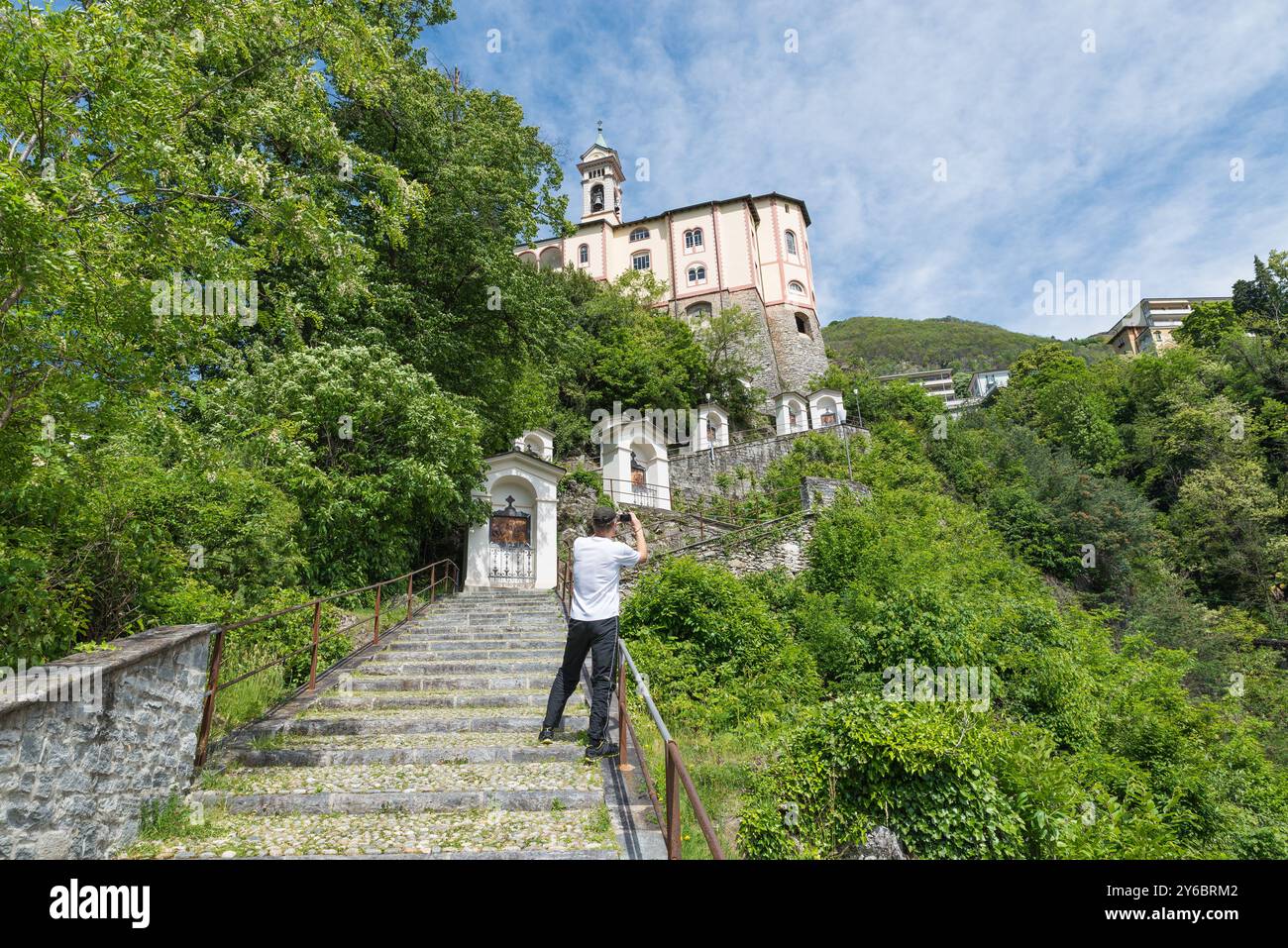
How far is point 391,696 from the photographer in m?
6.97

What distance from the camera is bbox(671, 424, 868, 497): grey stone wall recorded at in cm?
2847

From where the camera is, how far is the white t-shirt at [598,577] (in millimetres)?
4914

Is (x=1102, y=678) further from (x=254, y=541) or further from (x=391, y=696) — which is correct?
(x=254, y=541)

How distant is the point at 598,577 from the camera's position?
4918mm

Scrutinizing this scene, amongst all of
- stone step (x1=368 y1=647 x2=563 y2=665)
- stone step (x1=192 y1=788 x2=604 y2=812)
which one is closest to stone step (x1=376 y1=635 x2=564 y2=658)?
stone step (x1=368 y1=647 x2=563 y2=665)

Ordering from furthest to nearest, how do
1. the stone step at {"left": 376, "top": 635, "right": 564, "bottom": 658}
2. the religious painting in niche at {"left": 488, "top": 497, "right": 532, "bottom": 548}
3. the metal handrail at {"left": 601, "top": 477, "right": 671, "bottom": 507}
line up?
the metal handrail at {"left": 601, "top": 477, "right": 671, "bottom": 507}, the religious painting in niche at {"left": 488, "top": 497, "right": 532, "bottom": 548}, the stone step at {"left": 376, "top": 635, "right": 564, "bottom": 658}

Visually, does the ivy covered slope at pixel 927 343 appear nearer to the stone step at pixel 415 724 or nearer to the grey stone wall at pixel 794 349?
the grey stone wall at pixel 794 349

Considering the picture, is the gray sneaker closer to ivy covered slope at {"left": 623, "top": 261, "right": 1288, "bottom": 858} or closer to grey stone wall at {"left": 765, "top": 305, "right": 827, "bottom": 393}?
ivy covered slope at {"left": 623, "top": 261, "right": 1288, "bottom": 858}

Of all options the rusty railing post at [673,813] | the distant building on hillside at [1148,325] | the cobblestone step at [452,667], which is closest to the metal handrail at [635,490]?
the cobblestone step at [452,667]

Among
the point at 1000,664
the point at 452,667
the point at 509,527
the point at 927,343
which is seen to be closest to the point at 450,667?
the point at 452,667

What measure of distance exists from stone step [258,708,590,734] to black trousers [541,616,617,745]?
0.98 m

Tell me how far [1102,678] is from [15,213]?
1470 centimetres
